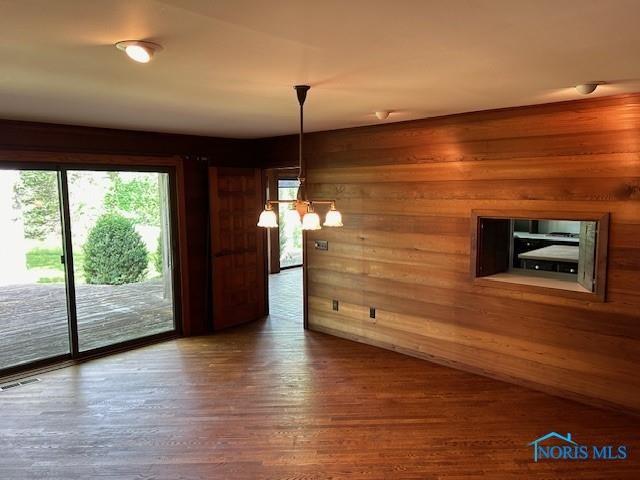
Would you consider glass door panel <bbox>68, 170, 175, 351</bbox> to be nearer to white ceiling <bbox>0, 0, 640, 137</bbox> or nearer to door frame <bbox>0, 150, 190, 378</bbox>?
door frame <bbox>0, 150, 190, 378</bbox>

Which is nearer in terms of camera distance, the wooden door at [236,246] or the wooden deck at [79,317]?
the wooden deck at [79,317]

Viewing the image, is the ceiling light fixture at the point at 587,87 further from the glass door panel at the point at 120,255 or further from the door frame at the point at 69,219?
the glass door panel at the point at 120,255

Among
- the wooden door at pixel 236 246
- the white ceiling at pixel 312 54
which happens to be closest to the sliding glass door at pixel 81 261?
the wooden door at pixel 236 246

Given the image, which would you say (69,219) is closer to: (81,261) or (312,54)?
(81,261)

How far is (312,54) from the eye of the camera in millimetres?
2182

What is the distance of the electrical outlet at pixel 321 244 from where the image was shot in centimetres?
543

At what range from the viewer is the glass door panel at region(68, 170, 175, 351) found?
4824mm

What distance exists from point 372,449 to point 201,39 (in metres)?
2.66

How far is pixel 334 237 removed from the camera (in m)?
5.32

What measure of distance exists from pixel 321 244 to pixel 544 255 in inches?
94.0

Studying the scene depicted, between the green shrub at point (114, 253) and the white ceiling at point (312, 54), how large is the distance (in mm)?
1576

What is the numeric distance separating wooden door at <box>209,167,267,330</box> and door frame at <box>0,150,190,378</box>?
0.37m

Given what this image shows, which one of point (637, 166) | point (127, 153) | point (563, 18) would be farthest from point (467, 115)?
point (127, 153)

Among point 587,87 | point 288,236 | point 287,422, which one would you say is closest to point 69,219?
point 287,422
